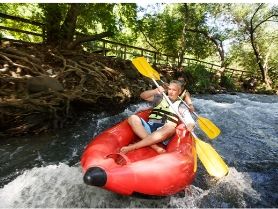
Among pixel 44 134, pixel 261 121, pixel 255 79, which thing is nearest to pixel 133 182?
pixel 44 134

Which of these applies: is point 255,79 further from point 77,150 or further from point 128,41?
point 77,150

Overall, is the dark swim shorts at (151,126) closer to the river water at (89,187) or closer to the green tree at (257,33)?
the river water at (89,187)

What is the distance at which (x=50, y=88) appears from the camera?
529cm

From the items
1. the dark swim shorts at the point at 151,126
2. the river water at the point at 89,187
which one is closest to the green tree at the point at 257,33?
the river water at the point at 89,187

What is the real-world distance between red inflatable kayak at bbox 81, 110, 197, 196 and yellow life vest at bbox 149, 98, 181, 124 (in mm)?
184

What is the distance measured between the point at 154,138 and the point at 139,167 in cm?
78

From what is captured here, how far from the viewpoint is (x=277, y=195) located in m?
3.81

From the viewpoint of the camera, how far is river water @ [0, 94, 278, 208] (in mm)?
3266

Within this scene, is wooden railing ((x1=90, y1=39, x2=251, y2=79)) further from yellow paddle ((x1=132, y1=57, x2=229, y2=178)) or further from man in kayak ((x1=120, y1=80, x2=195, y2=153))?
yellow paddle ((x1=132, y1=57, x2=229, y2=178))

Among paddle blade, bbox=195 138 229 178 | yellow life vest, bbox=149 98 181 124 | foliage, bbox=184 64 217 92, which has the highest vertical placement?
yellow life vest, bbox=149 98 181 124

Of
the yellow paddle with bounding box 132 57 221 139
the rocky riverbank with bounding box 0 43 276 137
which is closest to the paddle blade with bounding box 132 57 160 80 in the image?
the yellow paddle with bounding box 132 57 221 139

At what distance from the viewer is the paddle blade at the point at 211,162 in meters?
3.62

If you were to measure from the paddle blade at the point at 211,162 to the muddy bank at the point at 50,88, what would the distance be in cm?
258

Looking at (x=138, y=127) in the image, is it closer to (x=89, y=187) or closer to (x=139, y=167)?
(x=89, y=187)
